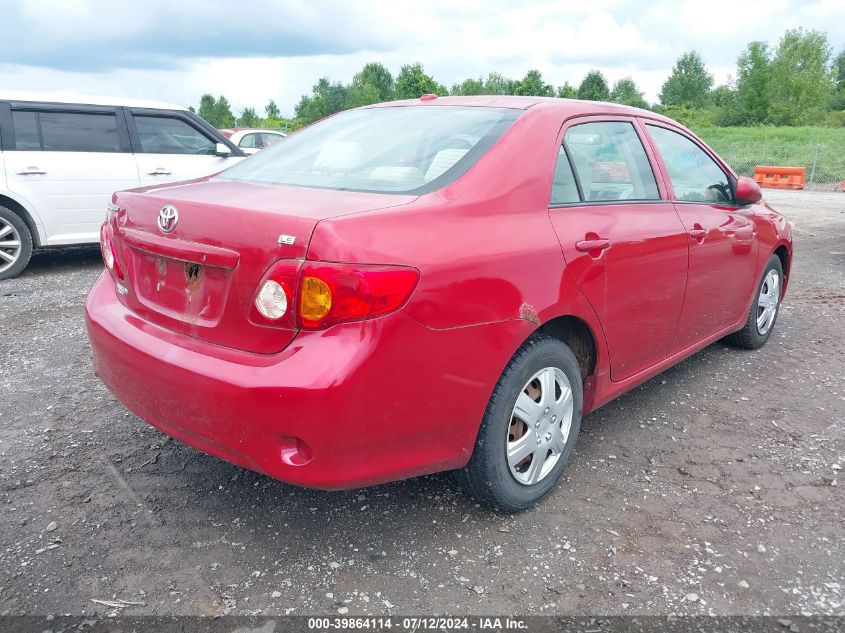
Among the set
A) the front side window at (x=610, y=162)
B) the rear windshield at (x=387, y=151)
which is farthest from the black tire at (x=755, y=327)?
the rear windshield at (x=387, y=151)

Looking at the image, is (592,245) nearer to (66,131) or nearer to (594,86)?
(66,131)

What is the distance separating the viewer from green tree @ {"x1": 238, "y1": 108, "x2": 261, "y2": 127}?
63.2 m

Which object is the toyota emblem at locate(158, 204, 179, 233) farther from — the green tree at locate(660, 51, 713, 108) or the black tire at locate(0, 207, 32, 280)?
the green tree at locate(660, 51, 713, 108)

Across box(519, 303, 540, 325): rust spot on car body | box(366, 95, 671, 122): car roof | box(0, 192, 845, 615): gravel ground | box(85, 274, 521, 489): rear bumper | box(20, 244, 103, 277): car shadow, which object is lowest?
box(20, 244, 103, 277): car shadow

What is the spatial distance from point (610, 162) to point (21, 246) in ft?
19.5

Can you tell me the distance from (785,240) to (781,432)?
5.95 ft

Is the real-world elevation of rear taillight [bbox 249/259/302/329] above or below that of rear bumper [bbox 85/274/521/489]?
above

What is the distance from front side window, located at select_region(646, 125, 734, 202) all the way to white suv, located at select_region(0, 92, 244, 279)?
17.0 feet

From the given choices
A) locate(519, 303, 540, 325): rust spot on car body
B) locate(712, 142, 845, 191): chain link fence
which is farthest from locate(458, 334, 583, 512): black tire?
locate(712, 142, 845, 191): chain link fence

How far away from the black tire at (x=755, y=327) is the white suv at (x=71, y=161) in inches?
219

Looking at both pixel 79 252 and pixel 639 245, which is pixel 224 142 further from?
pixel 639 245

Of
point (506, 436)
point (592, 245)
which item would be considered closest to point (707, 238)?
point (592, 245)

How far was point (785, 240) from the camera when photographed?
4754 millimetres

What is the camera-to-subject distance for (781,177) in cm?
2083
